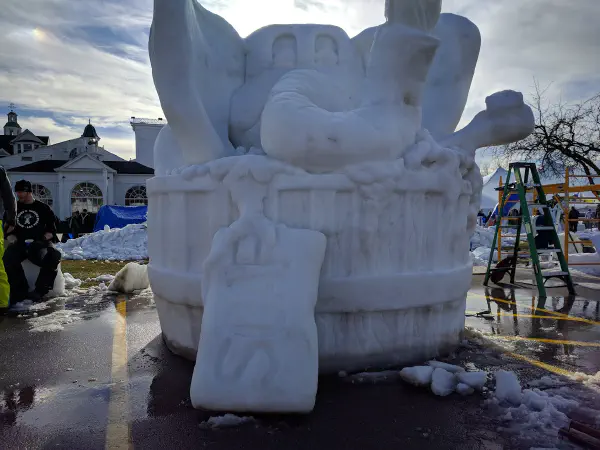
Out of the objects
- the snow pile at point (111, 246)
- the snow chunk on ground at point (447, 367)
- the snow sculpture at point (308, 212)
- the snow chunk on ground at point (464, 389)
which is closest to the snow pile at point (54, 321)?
the snow sculpture at point (308, 212)

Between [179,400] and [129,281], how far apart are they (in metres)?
3.84

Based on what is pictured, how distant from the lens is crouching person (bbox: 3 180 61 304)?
5.67 m

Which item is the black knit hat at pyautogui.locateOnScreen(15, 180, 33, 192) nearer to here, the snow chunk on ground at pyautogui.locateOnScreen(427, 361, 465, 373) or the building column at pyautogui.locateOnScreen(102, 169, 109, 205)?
the snow chunk on ground at pyautogui.locateOnScreen(427, 361, 465, 373)

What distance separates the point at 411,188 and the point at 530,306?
324 centimetres

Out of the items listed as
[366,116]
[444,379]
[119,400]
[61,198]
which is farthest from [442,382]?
[61,198]

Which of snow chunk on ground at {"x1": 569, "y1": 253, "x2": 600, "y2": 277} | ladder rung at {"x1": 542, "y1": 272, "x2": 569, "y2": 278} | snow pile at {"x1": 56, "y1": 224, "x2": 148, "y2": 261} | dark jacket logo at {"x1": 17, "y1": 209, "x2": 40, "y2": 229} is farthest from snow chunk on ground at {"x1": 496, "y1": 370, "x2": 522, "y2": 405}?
snow pile at {"x1": 56, "y1": 224, "x2": 148, "y2": 261}

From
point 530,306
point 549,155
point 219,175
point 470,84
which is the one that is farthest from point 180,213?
point 549,155

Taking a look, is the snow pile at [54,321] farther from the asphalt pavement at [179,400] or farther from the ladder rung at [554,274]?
the ladder rung at [554,274]

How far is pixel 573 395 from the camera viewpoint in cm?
271

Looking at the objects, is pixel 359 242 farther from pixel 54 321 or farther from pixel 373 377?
pixel 54 321

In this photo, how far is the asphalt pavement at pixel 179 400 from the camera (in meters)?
2.24

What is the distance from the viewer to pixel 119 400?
107 inches

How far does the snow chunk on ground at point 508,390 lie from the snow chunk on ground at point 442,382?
249 millimetres

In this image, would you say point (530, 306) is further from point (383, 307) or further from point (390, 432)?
point (390, 432)
